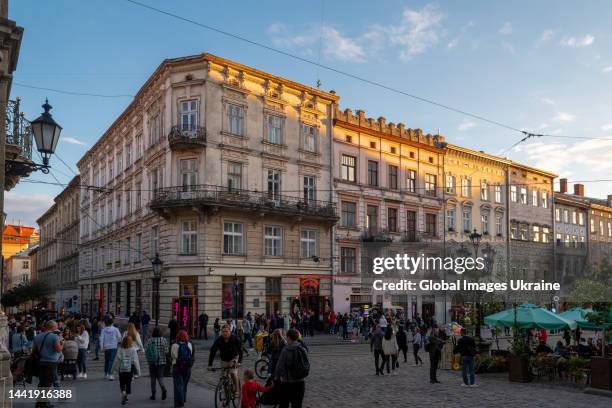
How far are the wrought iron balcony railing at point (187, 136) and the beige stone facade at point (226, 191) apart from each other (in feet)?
0.20

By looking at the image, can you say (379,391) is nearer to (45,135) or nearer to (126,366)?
(126,366)

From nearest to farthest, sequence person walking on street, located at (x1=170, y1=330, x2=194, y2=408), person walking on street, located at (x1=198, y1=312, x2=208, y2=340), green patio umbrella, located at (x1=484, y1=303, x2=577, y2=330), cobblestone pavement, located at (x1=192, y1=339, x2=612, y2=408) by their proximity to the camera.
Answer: person walking on street, located at (x1=170, y1=330, x2=194, y2=408), cobblestone pavement, located at (x1=192, y1=339, x2=612, y2=408), green patio umbrella, located at (x1=484, y1=303, x2=577, y2=330), person walking on street, located at (x1=198, y1=312, x2=208, y2=340)

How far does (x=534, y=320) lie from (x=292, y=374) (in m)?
12.6

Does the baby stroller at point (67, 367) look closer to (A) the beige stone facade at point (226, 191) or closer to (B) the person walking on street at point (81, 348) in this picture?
(B) the person walking on street at point (81, 348)

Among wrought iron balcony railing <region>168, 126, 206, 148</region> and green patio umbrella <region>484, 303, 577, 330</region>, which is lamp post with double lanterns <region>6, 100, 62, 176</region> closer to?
green patio umbrella <region>484, 303, 577, 330</region>

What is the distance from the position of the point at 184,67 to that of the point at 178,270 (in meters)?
12.2

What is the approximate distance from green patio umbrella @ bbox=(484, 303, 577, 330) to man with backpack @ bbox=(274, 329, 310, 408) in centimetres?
1201

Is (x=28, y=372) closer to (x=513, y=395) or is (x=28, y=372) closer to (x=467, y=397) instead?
(x=467, y=397)

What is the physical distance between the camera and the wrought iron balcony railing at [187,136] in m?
36.0

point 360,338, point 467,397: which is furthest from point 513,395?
point 360,338

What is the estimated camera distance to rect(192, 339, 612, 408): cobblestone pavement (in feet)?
48.5

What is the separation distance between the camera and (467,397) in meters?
15.8

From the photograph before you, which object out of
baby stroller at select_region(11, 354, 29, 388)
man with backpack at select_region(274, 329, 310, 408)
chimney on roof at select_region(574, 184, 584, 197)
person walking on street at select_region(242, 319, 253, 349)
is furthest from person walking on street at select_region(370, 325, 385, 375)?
chimney on roof at select_region(574, 184, 584, 197)

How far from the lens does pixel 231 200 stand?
120 ft
